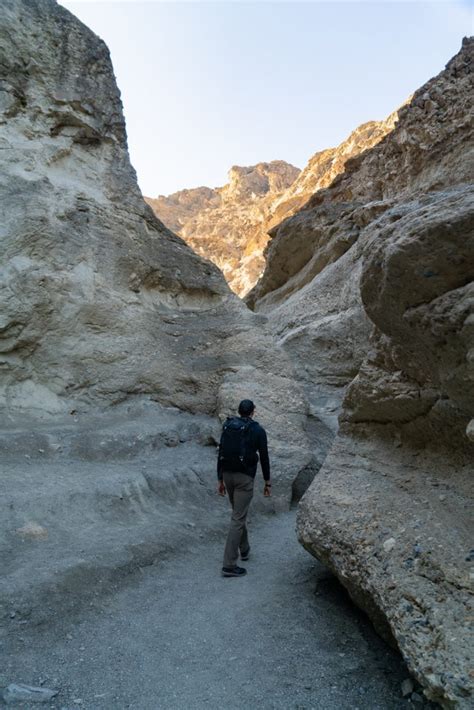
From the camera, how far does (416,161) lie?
49.9ft

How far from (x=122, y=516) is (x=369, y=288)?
11.3ft

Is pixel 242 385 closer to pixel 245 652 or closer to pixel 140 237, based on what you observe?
pixel 140 237

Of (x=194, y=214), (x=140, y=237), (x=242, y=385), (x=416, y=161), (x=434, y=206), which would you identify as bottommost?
(x=242, y=385)

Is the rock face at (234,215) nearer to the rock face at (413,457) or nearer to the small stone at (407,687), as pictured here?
the rock face at (413,457)

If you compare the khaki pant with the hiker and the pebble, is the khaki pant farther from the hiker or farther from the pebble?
the pebble

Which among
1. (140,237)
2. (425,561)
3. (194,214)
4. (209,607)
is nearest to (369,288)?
(425,561)

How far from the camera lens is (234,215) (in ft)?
199

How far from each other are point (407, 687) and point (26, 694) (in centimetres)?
213

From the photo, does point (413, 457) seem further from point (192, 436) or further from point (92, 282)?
point (92, 282)

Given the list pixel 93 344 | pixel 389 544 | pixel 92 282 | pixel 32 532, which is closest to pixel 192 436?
pixel 93 344

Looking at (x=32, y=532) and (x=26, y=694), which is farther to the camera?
(x=32, y=532)

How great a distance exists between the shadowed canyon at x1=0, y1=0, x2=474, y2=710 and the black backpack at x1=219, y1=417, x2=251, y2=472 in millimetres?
719

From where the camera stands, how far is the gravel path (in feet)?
9.61

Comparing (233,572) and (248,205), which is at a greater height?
(248,205)
